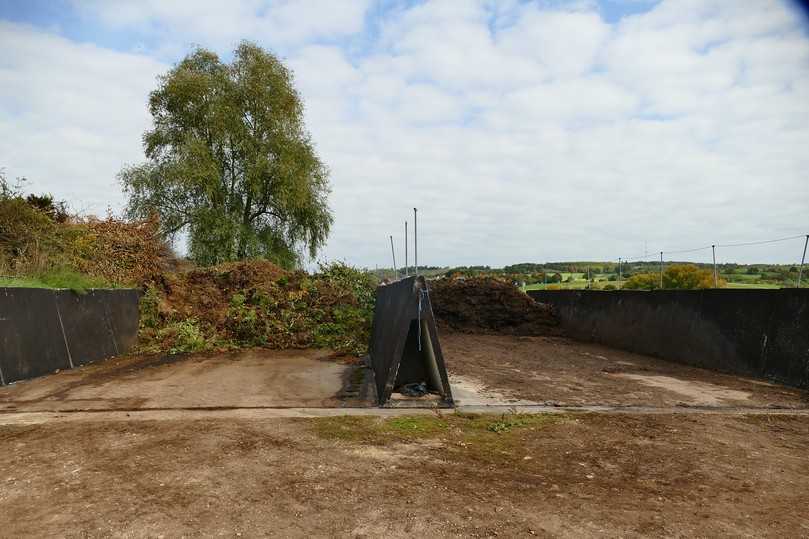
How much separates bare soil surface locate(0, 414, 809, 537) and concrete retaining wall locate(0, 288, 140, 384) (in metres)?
2.88

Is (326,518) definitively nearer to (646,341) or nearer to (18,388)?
(18,388)

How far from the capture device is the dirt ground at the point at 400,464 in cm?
302

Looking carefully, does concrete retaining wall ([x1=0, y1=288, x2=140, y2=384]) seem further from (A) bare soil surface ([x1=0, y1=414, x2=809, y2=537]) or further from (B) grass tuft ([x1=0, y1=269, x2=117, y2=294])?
(A) bare soil surface ([x1=0, y1=414, x2=809, y2=537])

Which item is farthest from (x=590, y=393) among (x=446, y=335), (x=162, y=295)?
(x=162, y=295)

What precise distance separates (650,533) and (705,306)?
6.59 meters

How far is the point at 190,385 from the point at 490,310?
9.30 metres

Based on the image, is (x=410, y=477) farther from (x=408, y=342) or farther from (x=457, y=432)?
(x=408, y=342)

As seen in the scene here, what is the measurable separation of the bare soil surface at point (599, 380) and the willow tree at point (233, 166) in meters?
16.1

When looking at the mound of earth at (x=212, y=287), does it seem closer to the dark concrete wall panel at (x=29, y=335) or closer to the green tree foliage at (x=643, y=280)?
the dark concrete wall panel at (x=29, y=335)

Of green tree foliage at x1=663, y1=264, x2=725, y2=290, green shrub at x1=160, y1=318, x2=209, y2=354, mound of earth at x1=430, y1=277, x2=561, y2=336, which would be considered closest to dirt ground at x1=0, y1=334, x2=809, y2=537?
green shrub at x1=160, y1=318, x2=209, y2=354

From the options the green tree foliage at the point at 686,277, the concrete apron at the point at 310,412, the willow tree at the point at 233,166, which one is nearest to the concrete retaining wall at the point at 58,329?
the concrete apron at the point at 310,412

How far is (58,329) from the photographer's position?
8438 mm

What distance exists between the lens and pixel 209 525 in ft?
9.73

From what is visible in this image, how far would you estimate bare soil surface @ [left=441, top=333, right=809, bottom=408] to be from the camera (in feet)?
20.1
